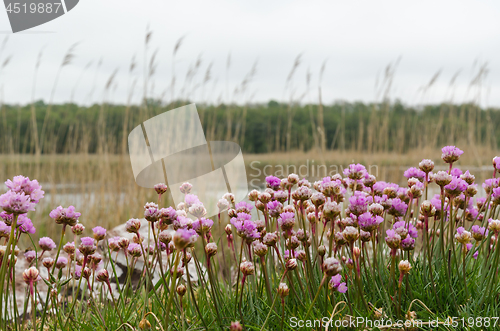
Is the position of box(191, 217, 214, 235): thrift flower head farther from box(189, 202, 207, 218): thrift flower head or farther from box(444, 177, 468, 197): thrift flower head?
box(444, 177, 468, 197): thrift flower head

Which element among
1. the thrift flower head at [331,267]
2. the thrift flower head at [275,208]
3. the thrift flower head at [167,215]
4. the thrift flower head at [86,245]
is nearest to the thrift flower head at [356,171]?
the thrift flower head at [275,208]

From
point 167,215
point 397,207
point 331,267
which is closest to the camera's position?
point 331,267

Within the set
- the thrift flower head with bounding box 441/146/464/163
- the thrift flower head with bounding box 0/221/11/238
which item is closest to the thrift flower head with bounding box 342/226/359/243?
the thrift flower head with bounding box 441/146/464/163

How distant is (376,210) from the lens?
0.88 m

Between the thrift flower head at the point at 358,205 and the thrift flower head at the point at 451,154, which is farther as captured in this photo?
the thrift flower head at the point at 451,154

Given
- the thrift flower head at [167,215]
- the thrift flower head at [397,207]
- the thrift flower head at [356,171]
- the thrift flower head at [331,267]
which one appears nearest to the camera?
the thrift flower head at [331,267]

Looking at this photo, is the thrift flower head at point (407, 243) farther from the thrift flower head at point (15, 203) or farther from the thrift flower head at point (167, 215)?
the thrift flower head at point (15, 203)

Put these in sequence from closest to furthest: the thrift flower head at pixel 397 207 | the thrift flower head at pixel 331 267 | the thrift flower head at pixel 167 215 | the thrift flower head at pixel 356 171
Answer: the thrift flower head at pixel 331 267
the thrift flower head at pixel 167 215
the thrift flower head at pixel 397 207
the thrift flower head at pixel 356 171

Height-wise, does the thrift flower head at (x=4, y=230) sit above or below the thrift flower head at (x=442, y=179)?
below

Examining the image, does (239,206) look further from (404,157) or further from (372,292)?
(404,157)

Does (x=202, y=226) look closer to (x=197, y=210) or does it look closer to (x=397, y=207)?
(x=197, y=210)

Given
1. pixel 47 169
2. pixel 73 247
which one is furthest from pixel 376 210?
pixel 47 169

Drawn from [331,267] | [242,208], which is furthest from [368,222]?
[242,208]

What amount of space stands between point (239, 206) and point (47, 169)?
3171mm
